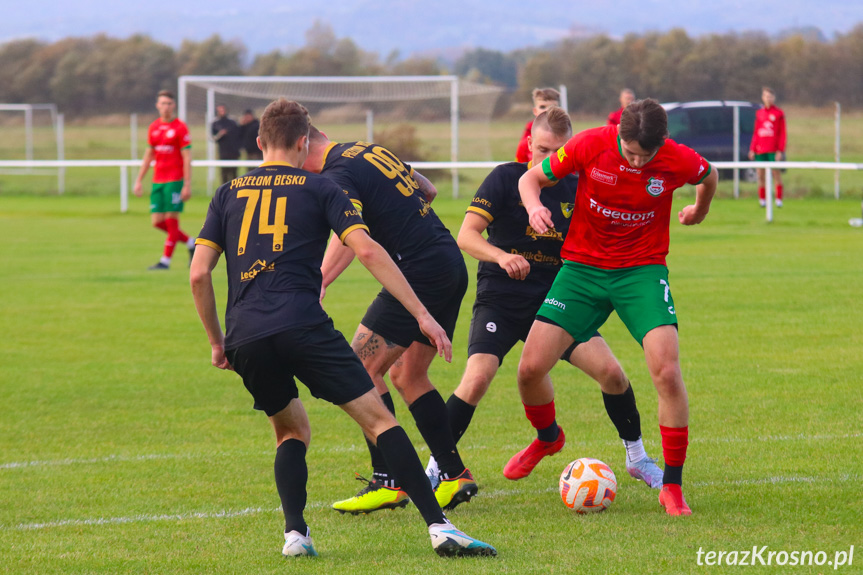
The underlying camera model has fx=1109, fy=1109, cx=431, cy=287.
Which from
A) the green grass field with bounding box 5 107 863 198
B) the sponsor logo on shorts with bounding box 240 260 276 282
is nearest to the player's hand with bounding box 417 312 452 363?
the sponsor logo on shorts with bounding box 240 260 276 282

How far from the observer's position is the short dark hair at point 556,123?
5850 mm

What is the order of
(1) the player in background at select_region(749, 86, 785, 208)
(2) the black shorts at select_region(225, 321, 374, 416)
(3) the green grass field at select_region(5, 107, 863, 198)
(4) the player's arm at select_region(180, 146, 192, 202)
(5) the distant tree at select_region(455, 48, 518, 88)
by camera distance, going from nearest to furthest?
1. (2) the black shorts at select_region(225, 321, 374, 416)
2. (4) the player's arm at select_region(180, 146, 192, 202)
3. (1) the player in background at select_region(749, 86, 785, 208)
4. (3) the green grass field at select_region(5, 107, 863, 198)
5. (5) the distant tree at select_region(455, 48, 518, 88)

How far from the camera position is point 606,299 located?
5406 millimetres

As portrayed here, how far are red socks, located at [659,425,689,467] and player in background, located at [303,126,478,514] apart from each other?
0.94 meters

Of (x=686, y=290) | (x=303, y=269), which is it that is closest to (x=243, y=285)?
(x=303, y=269)

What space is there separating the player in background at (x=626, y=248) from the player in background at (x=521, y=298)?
1.10ft

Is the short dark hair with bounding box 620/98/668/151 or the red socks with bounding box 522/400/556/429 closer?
the short dark hair with bounding box 620/98/668/151

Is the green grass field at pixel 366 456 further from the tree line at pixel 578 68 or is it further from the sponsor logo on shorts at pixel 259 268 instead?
the tree line at pixel 578 68

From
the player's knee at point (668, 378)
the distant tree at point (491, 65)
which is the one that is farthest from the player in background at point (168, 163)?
the distant tree at point (491, 65)

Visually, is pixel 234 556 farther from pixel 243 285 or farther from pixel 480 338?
pixel 480 338

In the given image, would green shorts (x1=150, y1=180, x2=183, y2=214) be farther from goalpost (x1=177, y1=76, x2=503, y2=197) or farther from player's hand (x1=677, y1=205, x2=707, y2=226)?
goalpost (x1=177, y1=76, x2=503, y2=197)

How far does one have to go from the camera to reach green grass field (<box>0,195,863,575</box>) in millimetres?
4605

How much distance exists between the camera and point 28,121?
133ft

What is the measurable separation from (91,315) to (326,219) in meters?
7.87
